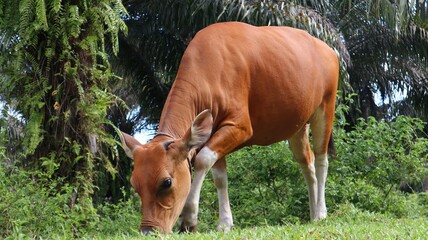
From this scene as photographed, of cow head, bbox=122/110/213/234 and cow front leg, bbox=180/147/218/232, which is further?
cow front leg, bbox=180/147/218/232

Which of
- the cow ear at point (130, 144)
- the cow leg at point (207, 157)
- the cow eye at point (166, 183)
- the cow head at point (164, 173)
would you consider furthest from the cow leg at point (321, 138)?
the cow eye at point (166, 183)

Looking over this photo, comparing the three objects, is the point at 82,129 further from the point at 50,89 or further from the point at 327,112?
the point at 327,112

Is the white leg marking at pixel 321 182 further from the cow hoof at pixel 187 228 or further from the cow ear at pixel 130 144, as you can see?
the cow ear at pixel 130 144

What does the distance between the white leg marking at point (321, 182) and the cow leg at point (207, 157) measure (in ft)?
6.94

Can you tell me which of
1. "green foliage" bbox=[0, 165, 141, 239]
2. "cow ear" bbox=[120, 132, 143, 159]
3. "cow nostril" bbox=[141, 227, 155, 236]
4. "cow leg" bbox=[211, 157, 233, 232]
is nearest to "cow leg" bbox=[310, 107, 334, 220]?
"cow leg" bbox=[211, 157, 233, 232]

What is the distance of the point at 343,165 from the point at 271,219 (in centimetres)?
199

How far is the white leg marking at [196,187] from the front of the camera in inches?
275

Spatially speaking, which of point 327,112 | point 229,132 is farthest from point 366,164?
point 229,132

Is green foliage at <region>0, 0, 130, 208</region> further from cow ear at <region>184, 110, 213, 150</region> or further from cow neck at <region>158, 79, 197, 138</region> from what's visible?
cow ear at <region>184, 110, 213, 150</region>

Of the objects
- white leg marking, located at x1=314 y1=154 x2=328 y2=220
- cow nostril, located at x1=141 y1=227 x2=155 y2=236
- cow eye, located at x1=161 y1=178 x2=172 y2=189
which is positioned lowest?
white leg marking, located at x1=314 y1=154 x2=328 y2=220

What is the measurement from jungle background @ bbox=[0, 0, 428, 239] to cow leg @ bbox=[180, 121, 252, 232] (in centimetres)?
96

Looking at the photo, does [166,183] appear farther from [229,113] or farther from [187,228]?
[229,113]

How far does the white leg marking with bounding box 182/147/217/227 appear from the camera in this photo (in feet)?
22.9

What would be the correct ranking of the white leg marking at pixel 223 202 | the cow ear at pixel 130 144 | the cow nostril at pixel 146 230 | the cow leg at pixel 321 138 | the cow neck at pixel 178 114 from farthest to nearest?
the cow leg at pixel 321 138 < the white leg marking at pixel 223 202 < the cow neck at pixel 178 114 < the cow ear at pixel 130 144 < the cow nostril at pixel 146 230
